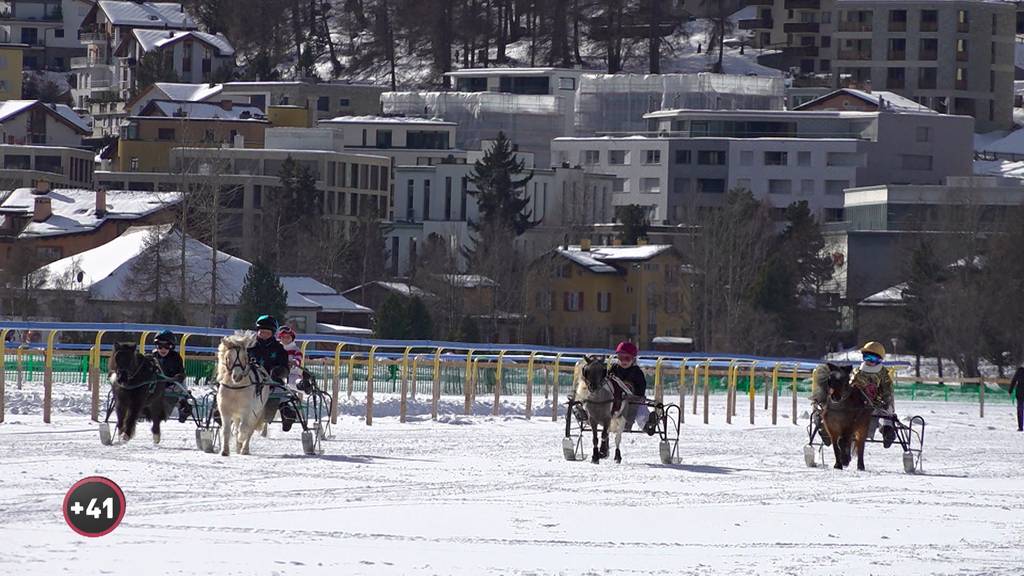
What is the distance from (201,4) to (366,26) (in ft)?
43.1

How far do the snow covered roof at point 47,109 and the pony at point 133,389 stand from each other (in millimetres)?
111991

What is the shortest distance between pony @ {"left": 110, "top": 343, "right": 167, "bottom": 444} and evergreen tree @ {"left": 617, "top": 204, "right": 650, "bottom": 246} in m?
81.9

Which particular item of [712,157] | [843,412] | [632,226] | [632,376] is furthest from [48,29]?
[843,412]

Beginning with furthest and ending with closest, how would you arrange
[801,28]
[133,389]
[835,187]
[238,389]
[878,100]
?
1. [801,28]
2. [878,100]
3. [835,187]
4. [133,389]
5. [238,389]

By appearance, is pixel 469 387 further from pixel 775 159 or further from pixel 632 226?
pixel 775 159

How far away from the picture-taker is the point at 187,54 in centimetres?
15538

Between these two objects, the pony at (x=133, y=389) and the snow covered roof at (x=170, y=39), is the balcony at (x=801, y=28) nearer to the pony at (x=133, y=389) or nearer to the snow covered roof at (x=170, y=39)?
the snow covered roof at (x=170, y=39)

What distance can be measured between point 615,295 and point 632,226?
822 centimetres

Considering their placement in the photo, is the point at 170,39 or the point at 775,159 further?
the point at 170,39

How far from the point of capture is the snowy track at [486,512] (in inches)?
592

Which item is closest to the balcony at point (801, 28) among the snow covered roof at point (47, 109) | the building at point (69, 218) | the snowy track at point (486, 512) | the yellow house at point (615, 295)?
the snow covered roof at point (47, 109)

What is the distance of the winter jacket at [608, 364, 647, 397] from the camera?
2445 centimetres

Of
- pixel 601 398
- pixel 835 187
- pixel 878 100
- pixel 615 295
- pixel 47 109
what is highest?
pixel 878 100

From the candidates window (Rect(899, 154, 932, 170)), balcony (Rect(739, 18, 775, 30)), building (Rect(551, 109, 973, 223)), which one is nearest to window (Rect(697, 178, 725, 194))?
building (Rect(551, 109, 973, 223))
